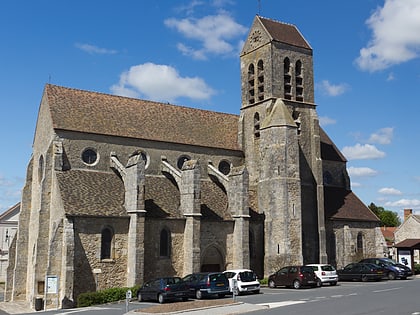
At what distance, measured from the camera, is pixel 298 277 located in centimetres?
2928

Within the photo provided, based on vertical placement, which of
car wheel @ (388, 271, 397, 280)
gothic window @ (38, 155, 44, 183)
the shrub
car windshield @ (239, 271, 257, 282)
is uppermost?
gothic window @ (38, 155, 44, 183)

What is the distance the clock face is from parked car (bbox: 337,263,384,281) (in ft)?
61.6

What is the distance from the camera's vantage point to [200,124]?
1614 inches

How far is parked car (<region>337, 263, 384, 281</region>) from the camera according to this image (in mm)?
33094

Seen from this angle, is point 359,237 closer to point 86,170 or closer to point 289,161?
point 289,161

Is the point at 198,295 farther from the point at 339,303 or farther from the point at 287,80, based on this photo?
the point at 287,80

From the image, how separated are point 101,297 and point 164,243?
21.3 ft

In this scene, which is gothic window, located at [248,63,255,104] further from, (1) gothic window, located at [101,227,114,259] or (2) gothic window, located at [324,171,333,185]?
(1) gothic window, located at [101,227,114,259]

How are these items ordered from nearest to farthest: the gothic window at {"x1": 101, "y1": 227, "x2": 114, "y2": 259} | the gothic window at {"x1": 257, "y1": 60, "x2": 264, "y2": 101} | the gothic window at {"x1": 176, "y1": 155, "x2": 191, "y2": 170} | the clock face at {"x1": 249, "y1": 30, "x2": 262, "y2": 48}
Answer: the gothic window at {"x1": 101, "y1": 227, "x2": 114, "y2": 259}
the gothic window at {"x1": 176, "y1": 155, "x2": 191, "y2": 170}
the gothic window at {"x1": 257, "y1": 60, "x2": 264, "y2": 101}
the clock face at {"x1": 249, "y1": 30, "x2": 262, "y2": 48}

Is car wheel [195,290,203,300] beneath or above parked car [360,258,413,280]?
beneath

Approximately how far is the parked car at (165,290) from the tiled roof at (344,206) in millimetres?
18093

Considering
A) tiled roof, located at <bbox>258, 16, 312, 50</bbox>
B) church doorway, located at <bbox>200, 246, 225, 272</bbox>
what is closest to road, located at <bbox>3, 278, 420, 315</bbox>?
church doorway, located at <bbox>200, 246, 225, 272</bbox>

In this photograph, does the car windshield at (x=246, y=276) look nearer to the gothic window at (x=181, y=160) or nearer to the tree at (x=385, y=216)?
the gothic window at (x=181, y=160)

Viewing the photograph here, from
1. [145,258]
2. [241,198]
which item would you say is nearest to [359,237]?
[241,198]
